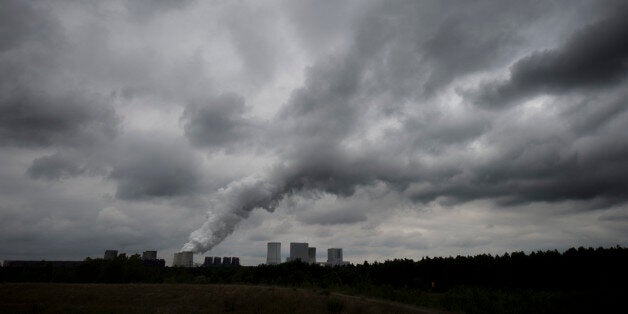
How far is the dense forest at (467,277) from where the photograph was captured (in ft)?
96.8

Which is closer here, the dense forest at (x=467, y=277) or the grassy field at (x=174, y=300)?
the dense forest at (x=467, y=277)

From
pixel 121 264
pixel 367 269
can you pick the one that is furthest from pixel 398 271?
pixel 121 264

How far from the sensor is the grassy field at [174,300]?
1179 inches

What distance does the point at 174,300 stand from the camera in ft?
112

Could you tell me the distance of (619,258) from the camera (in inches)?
1836

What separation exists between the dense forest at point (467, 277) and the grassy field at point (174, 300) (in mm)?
7351

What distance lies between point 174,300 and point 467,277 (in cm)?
4633

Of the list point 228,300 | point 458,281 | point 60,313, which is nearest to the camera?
point 60,313

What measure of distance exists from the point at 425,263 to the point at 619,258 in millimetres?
30618

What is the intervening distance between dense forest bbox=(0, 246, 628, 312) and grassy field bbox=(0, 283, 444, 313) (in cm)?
735

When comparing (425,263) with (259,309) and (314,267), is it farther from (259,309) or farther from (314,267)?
(259,309)

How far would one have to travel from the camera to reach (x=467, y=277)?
63625mm

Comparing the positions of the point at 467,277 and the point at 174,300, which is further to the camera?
the point at 467,277

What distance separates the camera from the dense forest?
2950 centimetres
